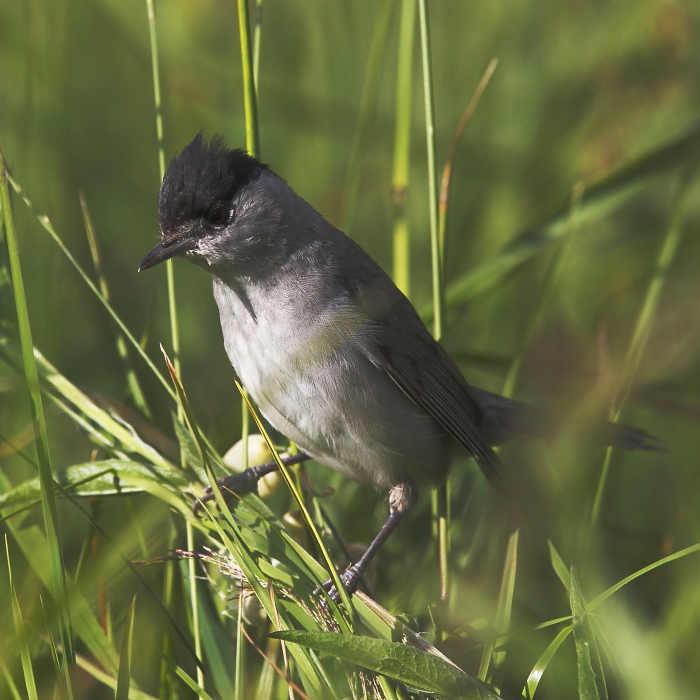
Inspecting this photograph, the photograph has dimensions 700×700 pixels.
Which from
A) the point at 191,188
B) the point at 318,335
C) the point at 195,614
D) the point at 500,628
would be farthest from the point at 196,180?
the point at 500,628

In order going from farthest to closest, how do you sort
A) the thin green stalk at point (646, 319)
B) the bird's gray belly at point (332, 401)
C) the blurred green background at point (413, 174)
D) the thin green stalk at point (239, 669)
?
the blurred green background at point (413, 174) < the bird's gray belly at point (332, 401) < the thin green stalk at point (646, 319) < the thin green stalk at point (239, 669)

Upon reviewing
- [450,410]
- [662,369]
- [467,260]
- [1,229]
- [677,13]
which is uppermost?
[677,13]

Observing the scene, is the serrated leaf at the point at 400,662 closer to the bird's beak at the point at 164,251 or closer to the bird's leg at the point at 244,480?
the bird's leg at the point at 244,480

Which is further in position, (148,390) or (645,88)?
(645,88)

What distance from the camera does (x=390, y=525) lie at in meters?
2.27

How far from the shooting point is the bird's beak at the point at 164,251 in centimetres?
206

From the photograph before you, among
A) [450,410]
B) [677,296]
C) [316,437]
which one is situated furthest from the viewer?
[450,410]

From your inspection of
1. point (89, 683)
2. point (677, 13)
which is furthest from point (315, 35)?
point (89, 683)

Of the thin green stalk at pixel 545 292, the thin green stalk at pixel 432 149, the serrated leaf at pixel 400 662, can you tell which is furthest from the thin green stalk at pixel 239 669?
the thin green stalk at pixel 545 292

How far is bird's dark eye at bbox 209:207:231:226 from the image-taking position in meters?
2.19

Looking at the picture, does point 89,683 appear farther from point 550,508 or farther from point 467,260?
point 467,260

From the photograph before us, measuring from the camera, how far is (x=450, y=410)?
8.14 ft

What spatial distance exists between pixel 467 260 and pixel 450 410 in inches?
41.8

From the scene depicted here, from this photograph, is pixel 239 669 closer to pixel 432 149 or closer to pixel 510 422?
pixel 432 149
